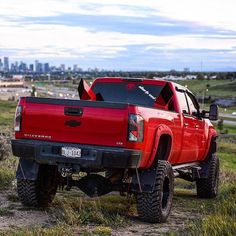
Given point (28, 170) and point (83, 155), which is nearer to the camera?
point (83, 155)

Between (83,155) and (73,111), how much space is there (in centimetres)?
57

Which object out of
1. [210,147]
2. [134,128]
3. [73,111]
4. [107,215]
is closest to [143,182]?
[107,215]

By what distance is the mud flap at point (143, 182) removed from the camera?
791cm

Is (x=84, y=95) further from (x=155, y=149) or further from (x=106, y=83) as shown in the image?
(x=155, y=149)

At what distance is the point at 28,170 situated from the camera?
8.44 meters

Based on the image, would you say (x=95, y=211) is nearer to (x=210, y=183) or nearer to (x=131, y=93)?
(x=131, y=93)

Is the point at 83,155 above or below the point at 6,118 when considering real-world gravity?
above

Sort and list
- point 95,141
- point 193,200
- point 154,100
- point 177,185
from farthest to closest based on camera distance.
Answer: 1. point 177,185
2. point 193,200
3. point 154,100
4. point 95,141

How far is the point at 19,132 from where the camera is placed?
8.16m

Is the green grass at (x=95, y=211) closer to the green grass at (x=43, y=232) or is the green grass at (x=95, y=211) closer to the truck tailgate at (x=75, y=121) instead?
the green grass at (x=43, y=232)

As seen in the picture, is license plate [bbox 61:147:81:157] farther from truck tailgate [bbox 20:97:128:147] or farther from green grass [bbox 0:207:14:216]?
green grass [bbox 0:207:14:216]

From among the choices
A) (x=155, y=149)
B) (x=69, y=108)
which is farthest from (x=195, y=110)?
(x=69, y=108)

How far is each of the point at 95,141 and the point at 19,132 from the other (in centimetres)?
108

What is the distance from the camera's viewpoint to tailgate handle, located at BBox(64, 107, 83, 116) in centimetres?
782
